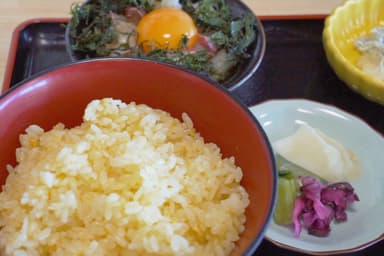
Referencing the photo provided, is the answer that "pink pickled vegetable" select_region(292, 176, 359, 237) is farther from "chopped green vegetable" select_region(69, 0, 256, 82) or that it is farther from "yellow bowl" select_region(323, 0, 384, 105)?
"chopped green vegetable" select_region(69, 0, 256, 82)

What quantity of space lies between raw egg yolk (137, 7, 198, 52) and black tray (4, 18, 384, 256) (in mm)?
288

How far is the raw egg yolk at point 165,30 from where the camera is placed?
1742mm

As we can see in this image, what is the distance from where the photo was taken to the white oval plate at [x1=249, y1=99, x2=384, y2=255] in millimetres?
1300

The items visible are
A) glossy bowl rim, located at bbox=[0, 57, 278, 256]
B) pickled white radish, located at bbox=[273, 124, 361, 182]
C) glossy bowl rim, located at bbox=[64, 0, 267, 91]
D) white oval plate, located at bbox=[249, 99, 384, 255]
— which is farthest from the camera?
glossy bowl rim, located at bbox=[64, 0, 267, 91]

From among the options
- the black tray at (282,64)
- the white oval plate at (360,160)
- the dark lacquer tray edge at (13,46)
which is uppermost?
the dark lacquer tray edge at (13,46)

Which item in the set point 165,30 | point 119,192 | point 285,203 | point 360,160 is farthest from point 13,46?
point 360,160

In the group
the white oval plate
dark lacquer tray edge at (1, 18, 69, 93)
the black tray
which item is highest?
dark lacquer tray edge at (1, 18, 69, 93)

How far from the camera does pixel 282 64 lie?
6.17 feet

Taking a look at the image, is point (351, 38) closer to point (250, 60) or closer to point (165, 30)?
point (250, 60)

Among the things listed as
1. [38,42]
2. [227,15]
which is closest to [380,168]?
[227,15]

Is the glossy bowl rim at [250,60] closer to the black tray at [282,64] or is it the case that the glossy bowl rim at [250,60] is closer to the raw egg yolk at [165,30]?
the black tray at [282,64]

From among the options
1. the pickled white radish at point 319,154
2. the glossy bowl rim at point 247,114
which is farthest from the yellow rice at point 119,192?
the pickled white radish at point 319,154

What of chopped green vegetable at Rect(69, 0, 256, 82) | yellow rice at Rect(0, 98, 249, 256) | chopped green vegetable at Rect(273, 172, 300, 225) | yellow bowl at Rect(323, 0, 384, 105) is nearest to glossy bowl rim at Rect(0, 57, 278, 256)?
yellow rice at Rect(0, 98, 249, 256)

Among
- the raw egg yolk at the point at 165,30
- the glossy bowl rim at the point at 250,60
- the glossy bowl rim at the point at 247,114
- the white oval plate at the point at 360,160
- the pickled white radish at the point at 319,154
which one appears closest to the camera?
the glossy bowl rim at the point at 247,114
